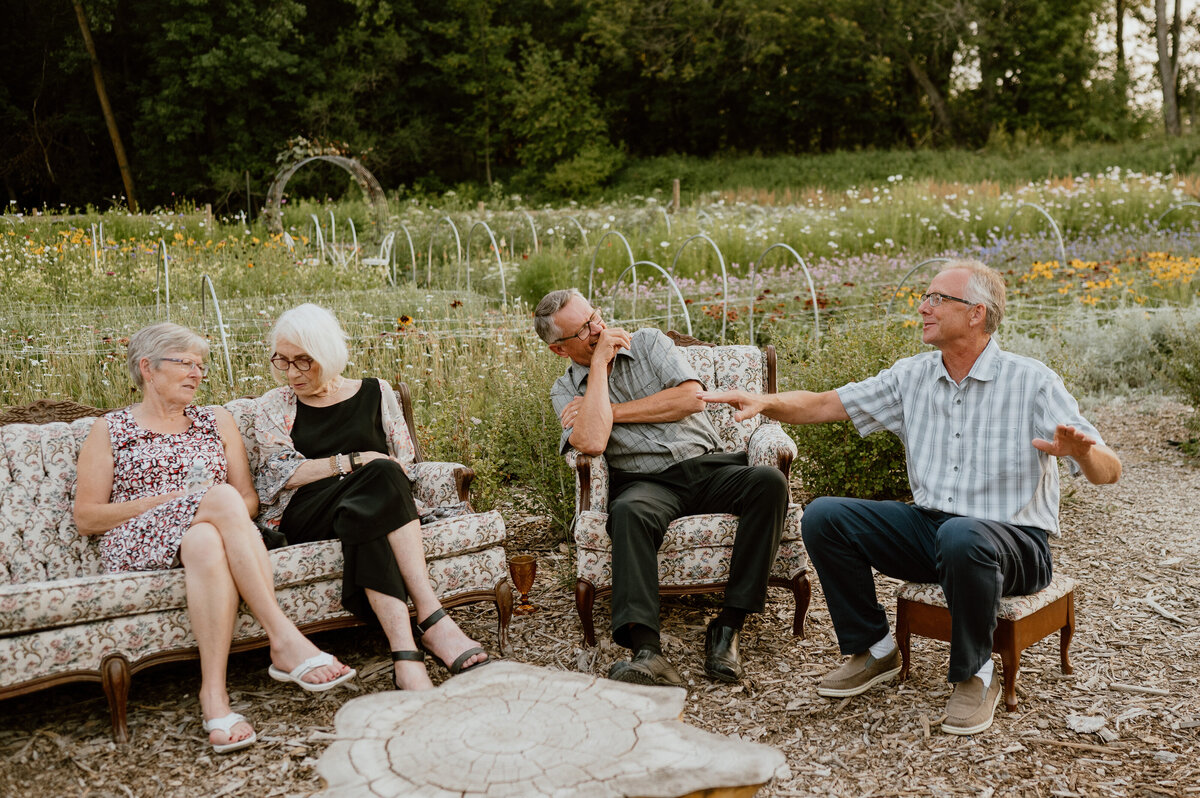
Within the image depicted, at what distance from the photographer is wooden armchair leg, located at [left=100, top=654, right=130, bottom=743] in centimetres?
287

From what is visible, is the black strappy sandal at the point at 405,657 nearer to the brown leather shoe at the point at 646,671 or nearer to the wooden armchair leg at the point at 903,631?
the brown leather shoe at the point at 646,671

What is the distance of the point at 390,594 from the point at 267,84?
2237cm

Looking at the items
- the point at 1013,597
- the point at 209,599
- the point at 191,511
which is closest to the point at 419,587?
the point at 209,599

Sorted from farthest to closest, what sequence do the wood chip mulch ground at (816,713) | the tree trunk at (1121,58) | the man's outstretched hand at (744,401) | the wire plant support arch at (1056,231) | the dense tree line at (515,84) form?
the tree trunk at (1121,58) → the dense tree line at (515,84) → the wire plant support arch at (1056,231) → the man's outstretched hand at (744,401) → the wood chip mulch ground at (816,713)

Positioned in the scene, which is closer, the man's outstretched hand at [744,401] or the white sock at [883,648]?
the white sock at [883,648]

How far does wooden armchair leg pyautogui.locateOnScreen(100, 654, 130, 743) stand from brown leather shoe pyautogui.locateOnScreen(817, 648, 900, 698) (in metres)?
2.08

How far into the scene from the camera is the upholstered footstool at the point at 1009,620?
287 centimetres

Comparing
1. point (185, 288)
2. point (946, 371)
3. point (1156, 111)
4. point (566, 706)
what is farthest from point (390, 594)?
point (1156, 111)

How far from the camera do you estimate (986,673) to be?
2.88 meters

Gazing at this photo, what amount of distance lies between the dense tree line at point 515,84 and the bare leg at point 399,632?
19279 mm

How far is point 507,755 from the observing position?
6.56ft

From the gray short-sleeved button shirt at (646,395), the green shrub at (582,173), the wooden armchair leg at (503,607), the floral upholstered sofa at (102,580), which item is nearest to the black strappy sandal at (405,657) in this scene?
the floral upholstered sofa at (102,580)

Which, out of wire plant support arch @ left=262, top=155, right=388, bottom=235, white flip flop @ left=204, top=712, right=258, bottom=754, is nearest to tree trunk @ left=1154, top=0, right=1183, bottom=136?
wire plant support arch @ left=262, top=155, right=388, bottom=235

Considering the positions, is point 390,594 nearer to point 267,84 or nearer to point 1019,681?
point 1019,681
